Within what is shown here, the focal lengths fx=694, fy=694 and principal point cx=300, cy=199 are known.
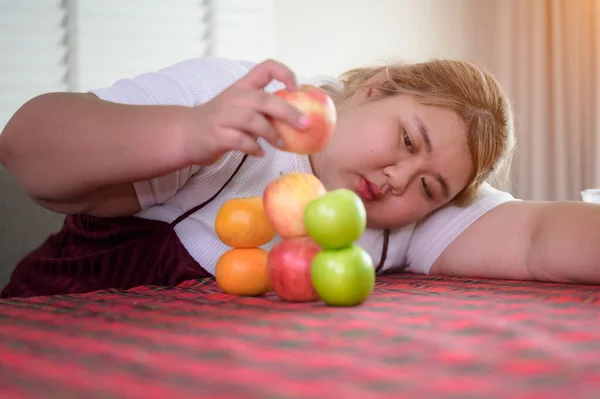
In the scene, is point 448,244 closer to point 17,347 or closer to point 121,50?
point 17,347

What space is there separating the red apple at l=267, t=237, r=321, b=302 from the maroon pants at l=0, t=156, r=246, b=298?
337 mm

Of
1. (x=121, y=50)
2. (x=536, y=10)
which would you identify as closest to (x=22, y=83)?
(x=121, y=50)

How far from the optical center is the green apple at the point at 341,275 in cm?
79

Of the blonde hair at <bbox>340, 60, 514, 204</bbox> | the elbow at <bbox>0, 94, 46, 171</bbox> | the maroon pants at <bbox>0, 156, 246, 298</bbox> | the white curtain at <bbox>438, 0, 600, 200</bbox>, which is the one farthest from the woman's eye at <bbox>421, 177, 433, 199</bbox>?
the white curtain at <bbox>438, 0, 600, 200</bbox>

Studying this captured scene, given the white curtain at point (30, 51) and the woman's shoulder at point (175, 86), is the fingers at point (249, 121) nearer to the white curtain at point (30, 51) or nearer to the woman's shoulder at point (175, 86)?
the woman's shoulder at point (175, 86)

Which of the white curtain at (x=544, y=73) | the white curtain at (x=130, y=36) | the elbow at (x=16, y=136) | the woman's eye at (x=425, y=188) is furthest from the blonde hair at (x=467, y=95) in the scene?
the white curtain at (x=544, y=73)

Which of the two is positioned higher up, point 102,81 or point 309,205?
point 102,81

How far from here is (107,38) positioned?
258 centimetres

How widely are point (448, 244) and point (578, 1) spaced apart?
2.34 m

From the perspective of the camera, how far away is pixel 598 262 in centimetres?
110

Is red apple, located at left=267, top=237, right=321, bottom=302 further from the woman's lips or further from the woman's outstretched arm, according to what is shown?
the woman's outstretched arm

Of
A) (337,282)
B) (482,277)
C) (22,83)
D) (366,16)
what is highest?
(366,16)

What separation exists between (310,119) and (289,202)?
106mm

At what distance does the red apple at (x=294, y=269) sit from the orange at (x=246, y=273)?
58mm
